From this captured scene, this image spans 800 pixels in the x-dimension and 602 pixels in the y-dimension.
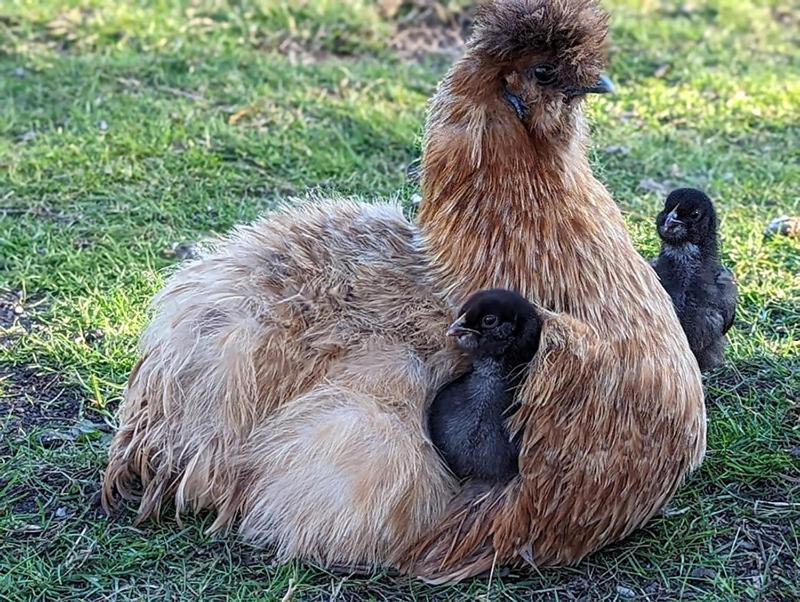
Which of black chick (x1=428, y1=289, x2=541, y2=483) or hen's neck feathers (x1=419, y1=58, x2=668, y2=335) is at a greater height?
hen's neck feathers (x1=419, y1=58, x2=668, y2=335)

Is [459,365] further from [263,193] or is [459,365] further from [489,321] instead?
[263,193]

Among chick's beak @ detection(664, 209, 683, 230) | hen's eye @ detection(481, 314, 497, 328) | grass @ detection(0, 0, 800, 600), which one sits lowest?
grass @ detection(0, 0, 800, 600)

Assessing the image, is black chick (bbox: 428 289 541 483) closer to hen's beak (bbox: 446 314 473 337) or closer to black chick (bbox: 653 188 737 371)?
hen's beak (bbox: 446 314 473 337)

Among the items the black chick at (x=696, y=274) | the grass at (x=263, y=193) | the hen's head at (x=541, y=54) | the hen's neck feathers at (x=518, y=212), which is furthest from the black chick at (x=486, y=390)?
the black chick at (x=696, y=274)

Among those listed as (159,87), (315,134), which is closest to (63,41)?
(159,87)

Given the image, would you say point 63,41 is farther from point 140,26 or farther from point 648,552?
point 648,552

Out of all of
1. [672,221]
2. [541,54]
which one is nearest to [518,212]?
[541,54]

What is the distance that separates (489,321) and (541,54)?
82cm

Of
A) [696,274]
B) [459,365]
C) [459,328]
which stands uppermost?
[696,274]

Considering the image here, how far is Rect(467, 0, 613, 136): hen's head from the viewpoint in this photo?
10.6ft

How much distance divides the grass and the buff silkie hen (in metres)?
0.19

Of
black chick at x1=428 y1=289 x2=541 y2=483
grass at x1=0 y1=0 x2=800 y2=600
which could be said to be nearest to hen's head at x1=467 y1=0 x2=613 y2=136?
black chick at x1=428 y1=289 x2=541 y2=483

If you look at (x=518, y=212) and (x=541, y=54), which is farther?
(x=518, y=212)

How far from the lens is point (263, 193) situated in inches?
245
